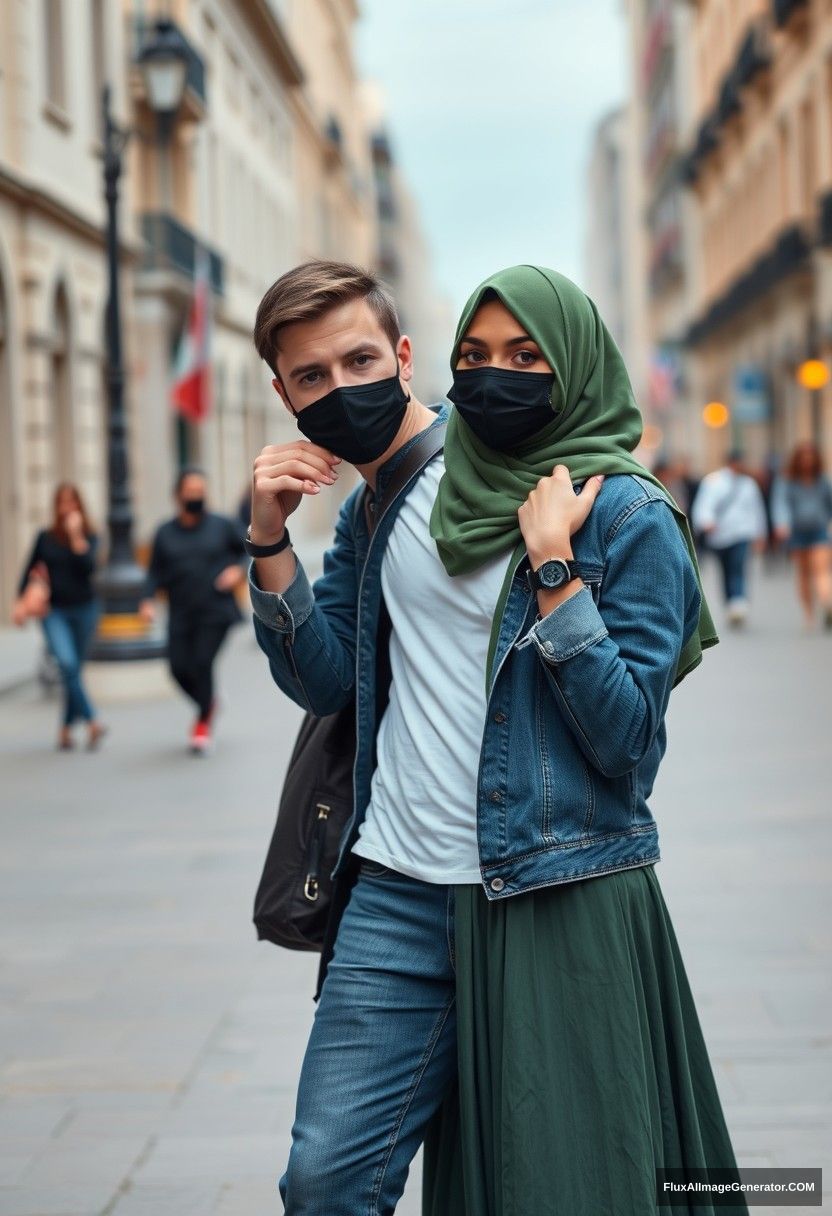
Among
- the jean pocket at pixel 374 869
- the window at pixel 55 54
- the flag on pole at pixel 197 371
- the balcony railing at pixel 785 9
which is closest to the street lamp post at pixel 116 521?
the flag on pole at pixel 197 371

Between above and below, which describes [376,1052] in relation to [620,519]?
below

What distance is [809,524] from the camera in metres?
18.0

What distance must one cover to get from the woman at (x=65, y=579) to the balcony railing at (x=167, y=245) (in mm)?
17744

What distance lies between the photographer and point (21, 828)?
854 centimetres

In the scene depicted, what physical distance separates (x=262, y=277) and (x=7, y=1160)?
137 ft

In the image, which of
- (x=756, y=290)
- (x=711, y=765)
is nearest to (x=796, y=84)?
(x=756, y=290)

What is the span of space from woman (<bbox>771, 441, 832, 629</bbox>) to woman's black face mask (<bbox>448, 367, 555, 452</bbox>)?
601 inches

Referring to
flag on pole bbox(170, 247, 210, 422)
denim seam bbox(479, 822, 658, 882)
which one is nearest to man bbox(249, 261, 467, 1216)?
denim seam bbox(479, 822, 658, 882)

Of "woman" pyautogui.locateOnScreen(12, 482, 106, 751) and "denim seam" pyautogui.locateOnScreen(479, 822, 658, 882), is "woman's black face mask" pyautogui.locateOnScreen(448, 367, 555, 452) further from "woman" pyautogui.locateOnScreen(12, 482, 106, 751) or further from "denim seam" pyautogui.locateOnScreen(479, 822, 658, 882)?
"woman" pyautogui.locateOnScreen(12, 482, 106, 751)

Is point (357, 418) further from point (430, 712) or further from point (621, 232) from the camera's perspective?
point (621, 232)

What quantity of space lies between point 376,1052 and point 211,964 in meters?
3.42

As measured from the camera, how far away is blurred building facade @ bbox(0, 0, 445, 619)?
2034 centimetres

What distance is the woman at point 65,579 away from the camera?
11.8 metres

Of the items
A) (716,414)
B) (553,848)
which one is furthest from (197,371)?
(716,414)
